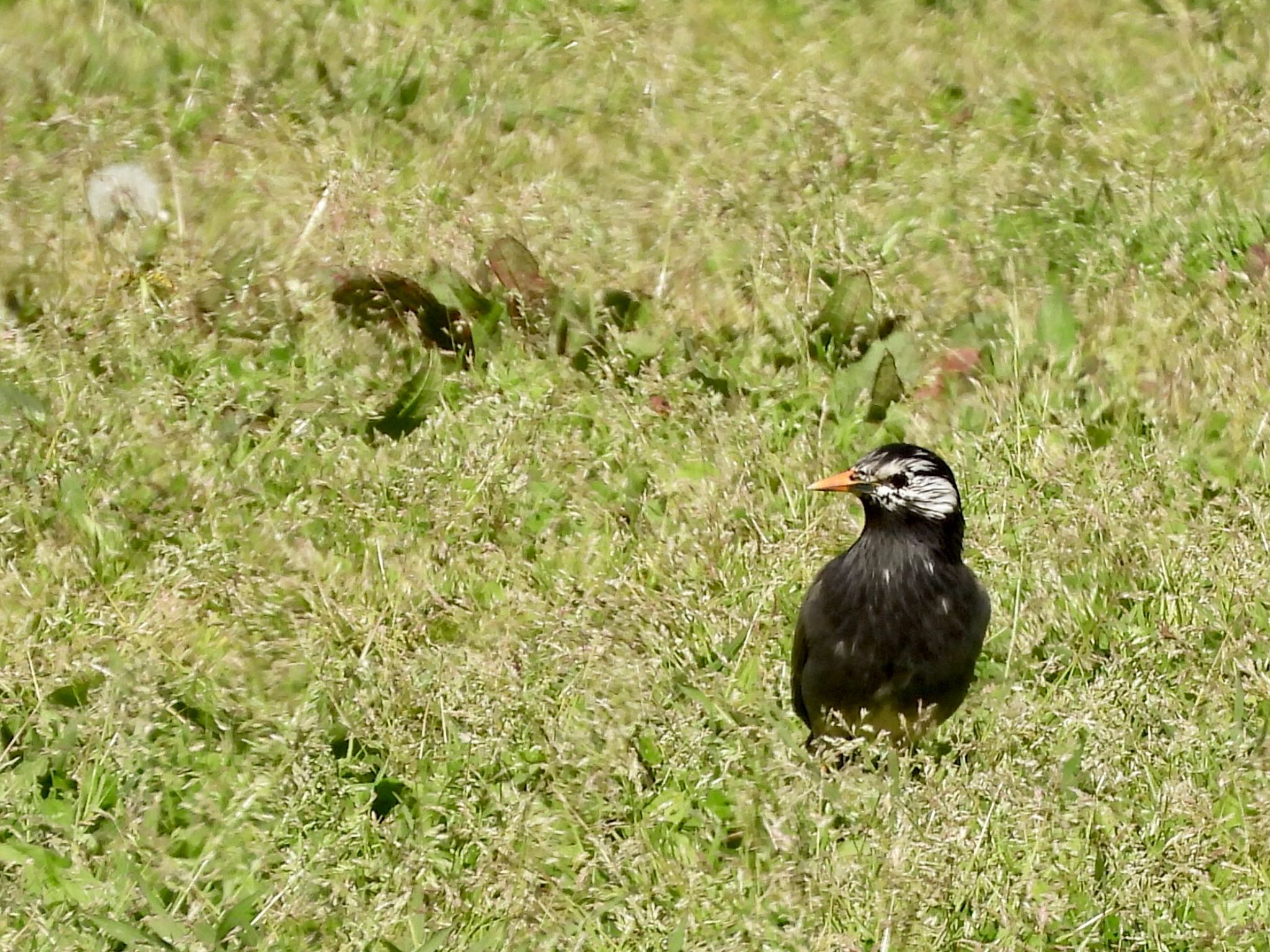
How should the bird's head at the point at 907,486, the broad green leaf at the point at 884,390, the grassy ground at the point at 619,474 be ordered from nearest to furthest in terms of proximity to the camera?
the grassy ground at the point at 619,474 < the bird's head at the point at 907,486 < the broad green leaf at the point at 884,390

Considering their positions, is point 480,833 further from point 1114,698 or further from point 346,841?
point 1114,698

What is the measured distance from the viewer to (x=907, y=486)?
4668 mm

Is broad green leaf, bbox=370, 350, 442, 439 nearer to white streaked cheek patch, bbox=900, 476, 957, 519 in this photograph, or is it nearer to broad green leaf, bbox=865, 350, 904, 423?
broad green leaf, bbox=865, 350, 904, 423

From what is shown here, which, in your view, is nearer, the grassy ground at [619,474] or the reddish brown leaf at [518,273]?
the grassy ground at [619,474]

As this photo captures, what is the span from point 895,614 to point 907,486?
0.34 meters

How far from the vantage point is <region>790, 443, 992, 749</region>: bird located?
14.9 ft

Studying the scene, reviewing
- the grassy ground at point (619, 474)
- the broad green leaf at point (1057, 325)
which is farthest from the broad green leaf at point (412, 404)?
the broad green leaf at point (1057, 325)

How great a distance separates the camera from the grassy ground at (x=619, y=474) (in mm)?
3814

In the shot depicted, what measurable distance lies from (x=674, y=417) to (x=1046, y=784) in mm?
2099

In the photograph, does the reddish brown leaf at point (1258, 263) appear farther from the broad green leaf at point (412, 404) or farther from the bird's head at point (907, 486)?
the broad green leaf at point (412, 404)

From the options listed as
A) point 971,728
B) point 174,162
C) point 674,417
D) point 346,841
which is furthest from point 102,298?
point 971,728

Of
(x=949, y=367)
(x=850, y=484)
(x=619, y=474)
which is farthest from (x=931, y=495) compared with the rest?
(x=949, y=367)

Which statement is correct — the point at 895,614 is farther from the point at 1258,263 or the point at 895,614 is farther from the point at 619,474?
the point at 1258,263

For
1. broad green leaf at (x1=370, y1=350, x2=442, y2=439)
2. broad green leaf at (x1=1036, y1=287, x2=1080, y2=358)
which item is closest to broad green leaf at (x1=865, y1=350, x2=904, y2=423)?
broad green leaf at (x1=1036, y1=287, x2=1080, y2=358)
